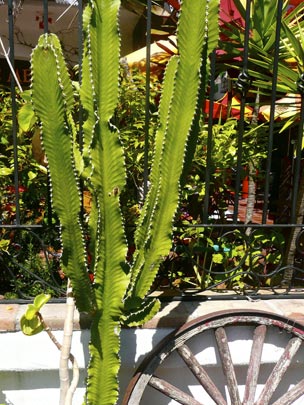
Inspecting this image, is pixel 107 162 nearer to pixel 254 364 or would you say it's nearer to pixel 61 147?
pixel 61 147

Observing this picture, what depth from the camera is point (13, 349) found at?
2.15 meters

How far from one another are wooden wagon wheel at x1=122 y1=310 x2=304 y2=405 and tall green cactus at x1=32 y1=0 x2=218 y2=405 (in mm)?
247

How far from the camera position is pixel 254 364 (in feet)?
7.33

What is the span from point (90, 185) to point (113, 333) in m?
0.58

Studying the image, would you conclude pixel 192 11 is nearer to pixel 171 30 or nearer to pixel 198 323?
pixel 198 323

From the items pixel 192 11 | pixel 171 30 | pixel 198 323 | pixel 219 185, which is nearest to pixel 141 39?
pixel 171 30

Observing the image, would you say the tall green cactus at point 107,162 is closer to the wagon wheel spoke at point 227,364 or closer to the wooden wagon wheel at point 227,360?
the wooden wagon wheel at point 227,360

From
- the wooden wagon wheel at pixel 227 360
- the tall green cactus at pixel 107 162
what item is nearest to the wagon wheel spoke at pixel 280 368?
Answer: the wooden wagon wheel at pixel 227 360

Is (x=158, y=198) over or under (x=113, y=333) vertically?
over

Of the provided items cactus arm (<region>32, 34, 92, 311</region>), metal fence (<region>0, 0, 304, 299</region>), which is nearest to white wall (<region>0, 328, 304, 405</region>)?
metal fence (<region>0, 0, 304, 299</region>)

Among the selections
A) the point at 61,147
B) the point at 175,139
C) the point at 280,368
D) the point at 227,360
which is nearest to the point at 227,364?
the point at 227,360

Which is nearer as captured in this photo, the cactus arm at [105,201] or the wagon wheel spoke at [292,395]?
the cactus arm at [105,201]

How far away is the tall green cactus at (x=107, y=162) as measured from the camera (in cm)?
173

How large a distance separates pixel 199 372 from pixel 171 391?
0.15m
